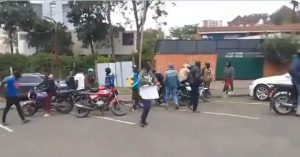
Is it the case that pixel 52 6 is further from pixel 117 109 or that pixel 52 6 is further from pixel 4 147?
pixel 4 147

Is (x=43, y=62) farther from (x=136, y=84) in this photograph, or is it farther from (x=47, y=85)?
(x=136, y=84)

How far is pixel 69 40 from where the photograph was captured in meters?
57.7

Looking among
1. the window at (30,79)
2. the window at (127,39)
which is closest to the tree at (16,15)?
the window at (127,39)

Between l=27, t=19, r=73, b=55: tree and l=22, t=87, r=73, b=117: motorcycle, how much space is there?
4036cm

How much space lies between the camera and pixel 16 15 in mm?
56219

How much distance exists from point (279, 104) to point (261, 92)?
501 cm

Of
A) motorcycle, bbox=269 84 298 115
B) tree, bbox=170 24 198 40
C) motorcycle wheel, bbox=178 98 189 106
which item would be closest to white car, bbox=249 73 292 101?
motorcycle wheel, bbox=178 98 189 106

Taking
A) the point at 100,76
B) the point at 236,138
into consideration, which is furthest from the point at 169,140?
the point at 100,76

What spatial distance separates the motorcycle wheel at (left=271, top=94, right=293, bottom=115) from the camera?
1436cm

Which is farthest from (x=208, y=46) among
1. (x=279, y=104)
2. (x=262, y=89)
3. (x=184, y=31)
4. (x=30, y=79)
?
(x=184, y=31)

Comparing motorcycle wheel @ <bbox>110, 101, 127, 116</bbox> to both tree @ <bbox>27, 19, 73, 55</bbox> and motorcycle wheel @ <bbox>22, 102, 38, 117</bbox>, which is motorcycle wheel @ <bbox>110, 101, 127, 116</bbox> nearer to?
motorcycle wheel @ <bbox>22, 102, 38, 117</bbox>

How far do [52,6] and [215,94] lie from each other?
179 feet

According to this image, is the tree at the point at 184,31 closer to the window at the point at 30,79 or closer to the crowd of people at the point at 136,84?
the window at the point at 30,79

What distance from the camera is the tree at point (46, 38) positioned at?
5666 centimetres
